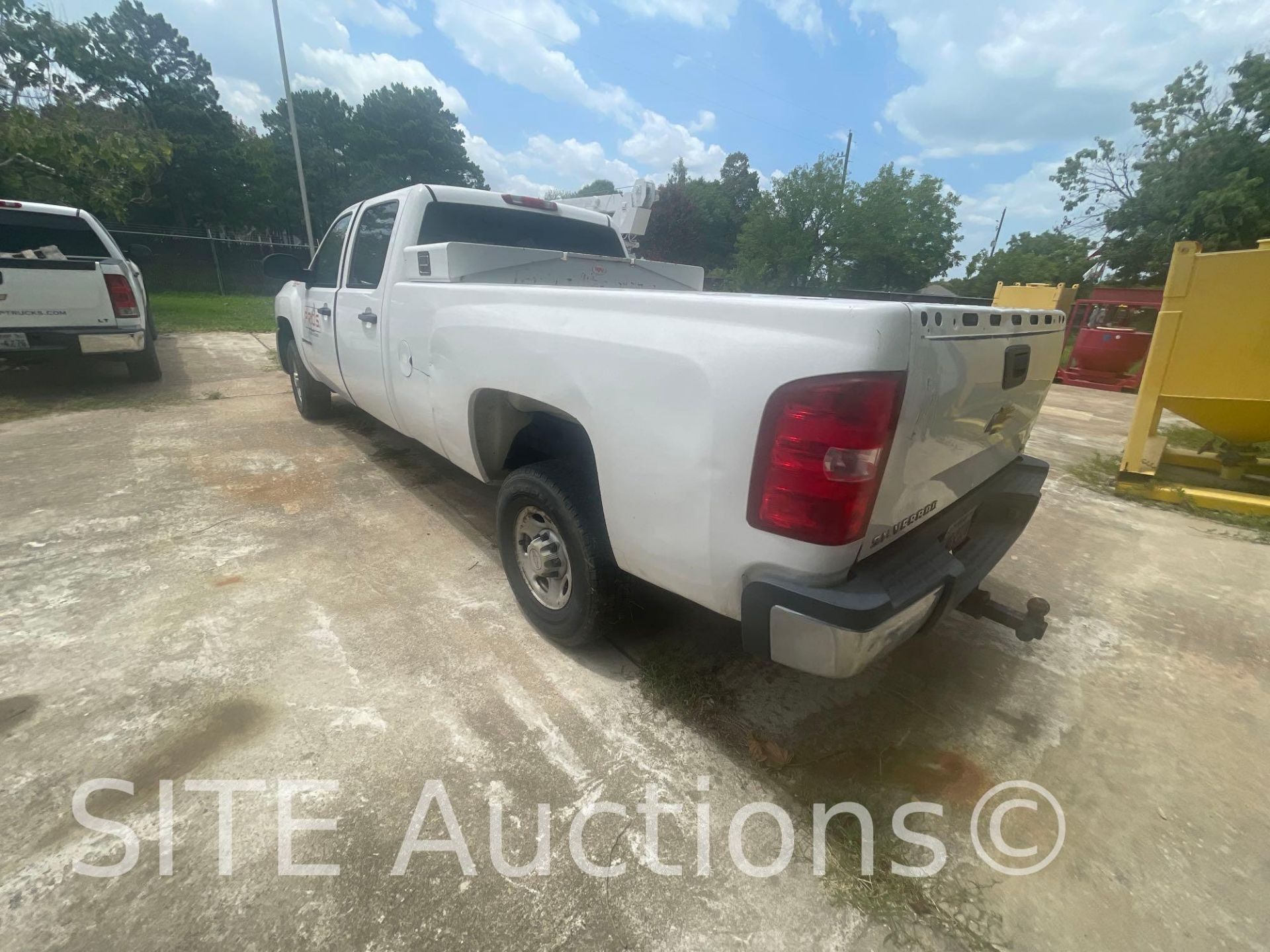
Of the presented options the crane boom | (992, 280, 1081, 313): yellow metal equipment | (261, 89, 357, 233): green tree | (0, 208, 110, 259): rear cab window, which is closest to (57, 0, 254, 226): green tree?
(261, 89, 357, 233): green tree

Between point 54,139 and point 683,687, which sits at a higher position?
point 54,139

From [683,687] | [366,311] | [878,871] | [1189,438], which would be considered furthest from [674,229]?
[878,871]

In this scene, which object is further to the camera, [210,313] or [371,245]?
[210,313]

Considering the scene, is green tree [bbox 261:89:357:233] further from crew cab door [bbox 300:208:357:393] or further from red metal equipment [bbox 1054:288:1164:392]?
red metal equipment [bbox 1054:288:1164:392]

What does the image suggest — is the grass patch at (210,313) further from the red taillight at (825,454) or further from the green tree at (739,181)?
the green tree at (739,181)

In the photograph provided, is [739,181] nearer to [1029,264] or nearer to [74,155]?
[1029,264]

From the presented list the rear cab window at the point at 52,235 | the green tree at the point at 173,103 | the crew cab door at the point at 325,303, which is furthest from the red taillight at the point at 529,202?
the green tree at the point at 173,103

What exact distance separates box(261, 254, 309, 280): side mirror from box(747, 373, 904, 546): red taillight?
14.7 ft

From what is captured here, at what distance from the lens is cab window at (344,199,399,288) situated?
3.44 m

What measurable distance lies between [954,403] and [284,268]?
4833mm

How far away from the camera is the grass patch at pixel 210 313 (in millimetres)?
12008

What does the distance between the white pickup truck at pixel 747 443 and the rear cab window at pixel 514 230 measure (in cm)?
59

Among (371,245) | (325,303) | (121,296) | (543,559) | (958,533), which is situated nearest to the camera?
(958,533)

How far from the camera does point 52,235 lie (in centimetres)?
609
